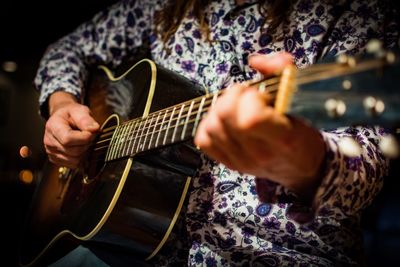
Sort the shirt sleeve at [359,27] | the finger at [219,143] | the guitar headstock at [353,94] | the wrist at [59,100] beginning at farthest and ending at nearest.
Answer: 1. the wrist at [59,100]
2. the shirt sleeve at [359,27]
3. the finger at [219,143]
4. the guitar headstock at [353,94]

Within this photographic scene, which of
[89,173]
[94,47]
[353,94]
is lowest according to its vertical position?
[89,173]

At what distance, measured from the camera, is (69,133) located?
1.07 meters

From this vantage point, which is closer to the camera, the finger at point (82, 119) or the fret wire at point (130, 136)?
the fret wire at point (130, 136)

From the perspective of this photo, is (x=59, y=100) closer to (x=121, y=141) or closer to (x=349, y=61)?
(x=121, y=141)

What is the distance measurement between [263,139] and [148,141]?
33cm

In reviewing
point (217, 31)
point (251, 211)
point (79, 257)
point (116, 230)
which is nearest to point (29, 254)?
point (79, 257)

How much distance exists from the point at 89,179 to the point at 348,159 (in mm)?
663

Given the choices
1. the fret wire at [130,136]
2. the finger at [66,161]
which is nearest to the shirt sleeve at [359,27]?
the fret wire at [130,136]

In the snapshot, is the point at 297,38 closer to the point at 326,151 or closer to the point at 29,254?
the point at 326,151

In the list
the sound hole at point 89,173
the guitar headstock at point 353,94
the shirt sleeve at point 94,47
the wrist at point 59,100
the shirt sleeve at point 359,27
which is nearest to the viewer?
the guitar headstock at point 353,94

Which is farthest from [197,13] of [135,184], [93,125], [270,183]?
[270,183]

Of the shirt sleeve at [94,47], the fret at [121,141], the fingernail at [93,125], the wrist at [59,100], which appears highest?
the shirt sleeve at [94,47]

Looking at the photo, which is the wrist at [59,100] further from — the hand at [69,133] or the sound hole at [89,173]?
the sound hole at [89,173]

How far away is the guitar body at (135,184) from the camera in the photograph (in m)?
0.92
